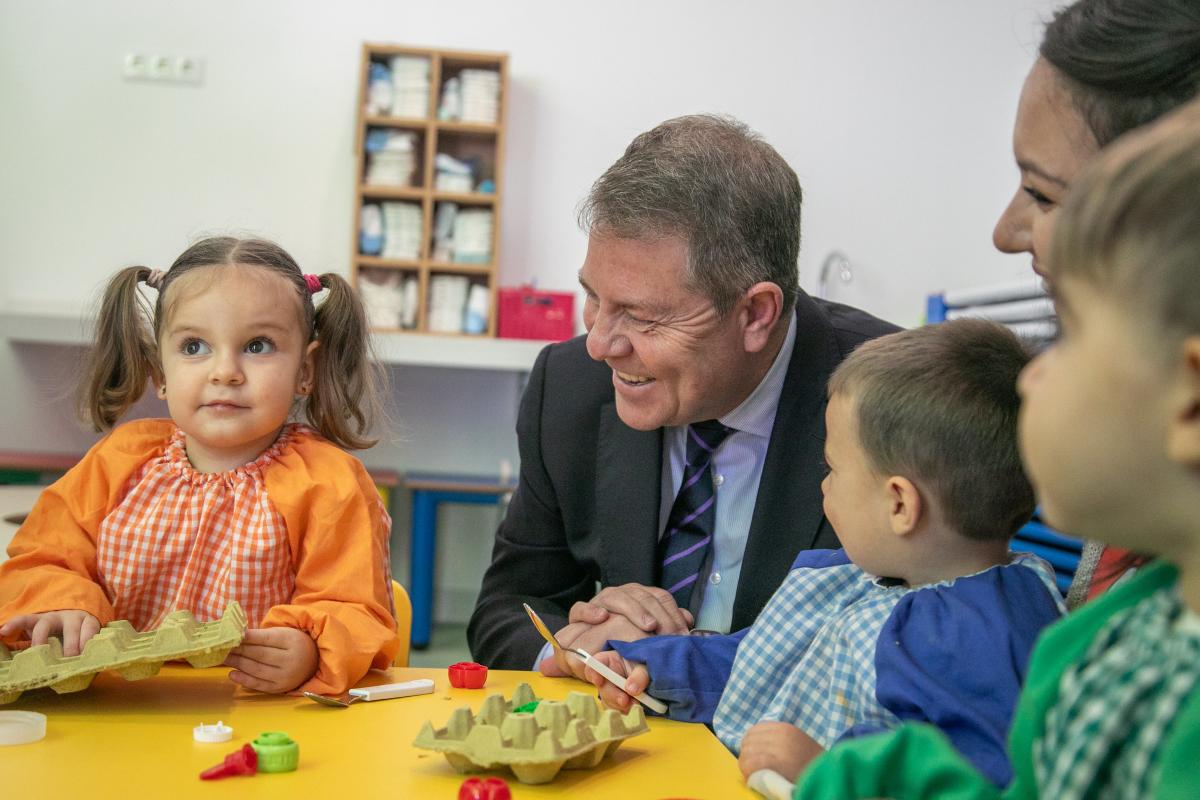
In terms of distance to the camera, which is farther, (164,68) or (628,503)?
(164,68)

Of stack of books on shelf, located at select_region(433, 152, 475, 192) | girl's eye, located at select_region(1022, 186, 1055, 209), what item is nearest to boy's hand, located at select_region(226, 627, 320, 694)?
girl's eye, located at select_region(1022, 186, 1055, 209)

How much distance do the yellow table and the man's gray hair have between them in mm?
729

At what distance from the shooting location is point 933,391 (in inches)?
48.7

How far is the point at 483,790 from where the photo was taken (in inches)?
38.5

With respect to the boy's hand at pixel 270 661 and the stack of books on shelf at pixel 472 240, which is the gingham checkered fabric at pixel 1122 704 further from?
the stack of books on shelf at pixel 472 240

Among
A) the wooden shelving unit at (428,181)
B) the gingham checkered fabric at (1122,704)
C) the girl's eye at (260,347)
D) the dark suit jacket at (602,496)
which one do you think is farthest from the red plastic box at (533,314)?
the gingham checkered fabric at (1122,704)

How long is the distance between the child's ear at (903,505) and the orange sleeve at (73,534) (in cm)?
91

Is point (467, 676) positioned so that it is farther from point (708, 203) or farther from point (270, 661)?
point (708, 203)

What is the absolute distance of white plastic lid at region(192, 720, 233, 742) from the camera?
1.14 m

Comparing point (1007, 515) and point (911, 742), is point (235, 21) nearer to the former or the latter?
point (1007, 515)

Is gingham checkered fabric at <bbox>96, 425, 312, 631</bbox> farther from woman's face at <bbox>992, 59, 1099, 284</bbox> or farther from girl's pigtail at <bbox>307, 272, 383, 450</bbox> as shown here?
woman's face at <bbox>992, 59, 1099, 284</bbox>

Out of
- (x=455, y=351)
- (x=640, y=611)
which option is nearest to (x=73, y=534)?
(x=640, y=611)

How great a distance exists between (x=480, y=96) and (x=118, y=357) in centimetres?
357

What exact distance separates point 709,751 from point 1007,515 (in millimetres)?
378
